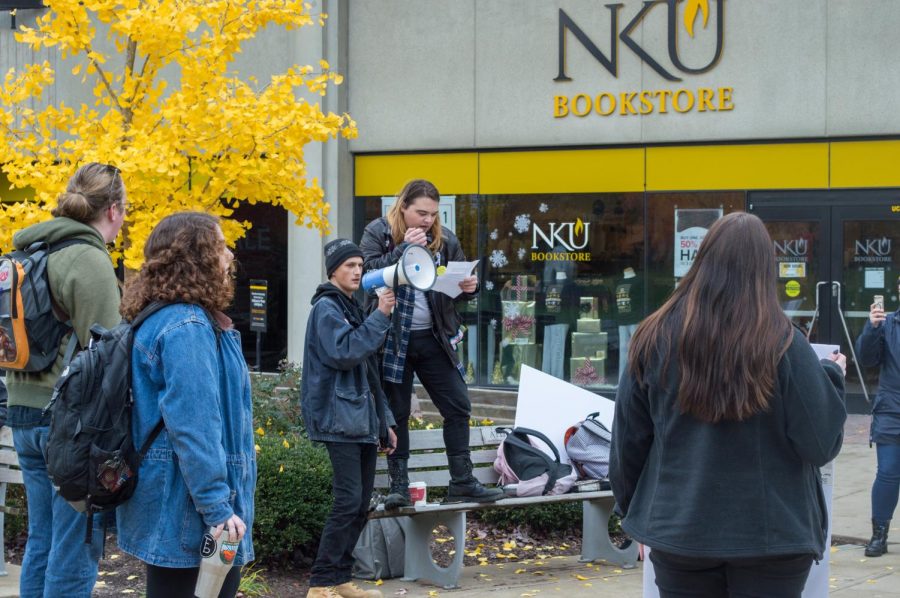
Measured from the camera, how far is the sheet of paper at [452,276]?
6133 millimetres

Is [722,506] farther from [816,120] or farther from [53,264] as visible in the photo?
[816,120]

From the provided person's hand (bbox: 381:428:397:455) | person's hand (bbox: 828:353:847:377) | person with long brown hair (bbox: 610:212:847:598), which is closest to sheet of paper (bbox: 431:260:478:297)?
person's hand (bbox: 381:428:397:455)

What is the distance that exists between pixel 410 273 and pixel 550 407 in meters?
1.97

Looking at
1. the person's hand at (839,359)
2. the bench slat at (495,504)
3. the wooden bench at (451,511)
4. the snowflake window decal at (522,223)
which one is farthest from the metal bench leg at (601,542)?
the snowflake window decal at (522,223)

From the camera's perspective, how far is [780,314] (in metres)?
3.43

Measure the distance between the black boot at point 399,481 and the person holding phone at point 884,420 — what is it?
10.2 ft

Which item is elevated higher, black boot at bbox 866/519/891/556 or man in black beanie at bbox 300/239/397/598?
→ man in black beanie at bbox 300/239/397/598

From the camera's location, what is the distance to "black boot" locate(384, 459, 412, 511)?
21.1 feet

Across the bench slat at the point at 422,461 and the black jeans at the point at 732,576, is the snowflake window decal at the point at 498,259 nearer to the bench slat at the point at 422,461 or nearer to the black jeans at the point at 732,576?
the bench slat at the point at 422,461

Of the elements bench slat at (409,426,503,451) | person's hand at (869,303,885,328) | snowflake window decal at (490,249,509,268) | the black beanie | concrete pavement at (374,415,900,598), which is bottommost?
concrete pavement at (374,415,900,598)

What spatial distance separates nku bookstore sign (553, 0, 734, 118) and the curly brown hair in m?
11.0

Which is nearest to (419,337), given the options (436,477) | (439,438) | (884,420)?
(439,438)

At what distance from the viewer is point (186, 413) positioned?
3637mm

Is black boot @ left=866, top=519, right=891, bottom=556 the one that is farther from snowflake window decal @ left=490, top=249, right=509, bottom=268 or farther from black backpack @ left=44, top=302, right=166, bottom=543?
snowflake window decal @ left=490, top=249, right=509, bottom=268
